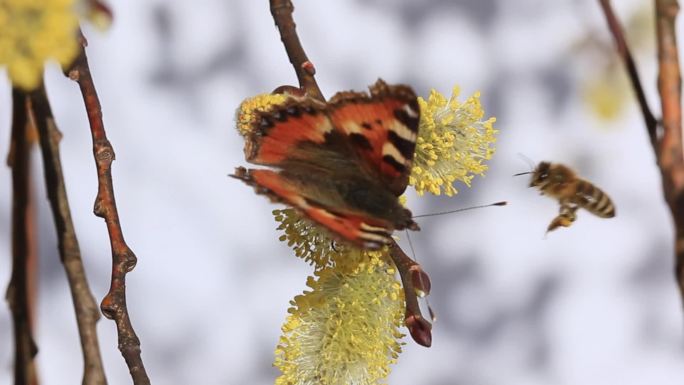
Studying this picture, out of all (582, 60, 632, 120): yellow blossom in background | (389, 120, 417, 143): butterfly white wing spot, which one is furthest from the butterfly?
(582, 60, 632, 120): yellow blossom in background

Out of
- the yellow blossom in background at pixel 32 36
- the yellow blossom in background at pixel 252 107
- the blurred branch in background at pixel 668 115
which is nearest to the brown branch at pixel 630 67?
the blurred branch in background at pixel 668 115

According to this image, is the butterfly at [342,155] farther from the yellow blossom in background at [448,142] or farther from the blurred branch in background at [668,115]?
the blurred branch in background at [668,115]

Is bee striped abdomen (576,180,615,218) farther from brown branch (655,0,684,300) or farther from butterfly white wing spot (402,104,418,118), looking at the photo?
brown branch (655,0,684,300)

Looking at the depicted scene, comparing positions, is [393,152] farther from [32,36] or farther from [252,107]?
[32,36]

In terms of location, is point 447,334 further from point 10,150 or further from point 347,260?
point 10,150

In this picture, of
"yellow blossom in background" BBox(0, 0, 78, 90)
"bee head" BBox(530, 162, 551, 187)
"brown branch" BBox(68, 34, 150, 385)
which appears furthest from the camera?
"bee head" BBox(530, 162, 551, 187)
